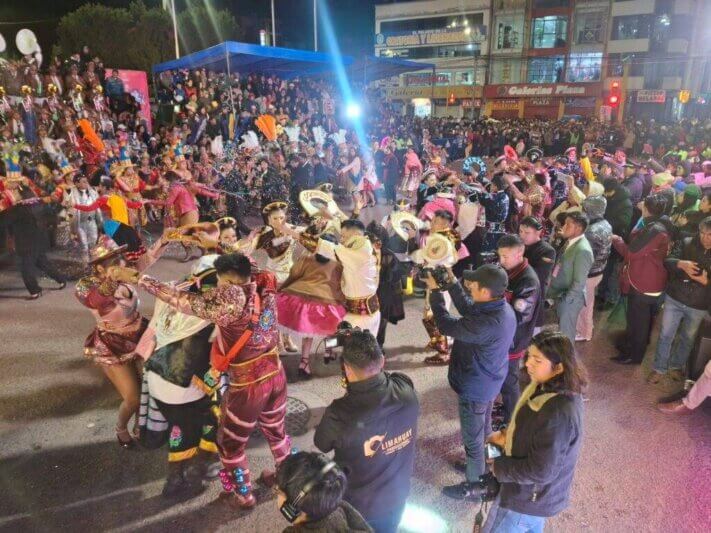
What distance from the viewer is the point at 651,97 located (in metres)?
40.4

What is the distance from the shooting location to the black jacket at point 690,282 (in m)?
4.76

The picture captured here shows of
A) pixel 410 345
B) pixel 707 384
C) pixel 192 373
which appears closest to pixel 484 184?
pixel 410 345

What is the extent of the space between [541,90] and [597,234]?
43312 millimetres

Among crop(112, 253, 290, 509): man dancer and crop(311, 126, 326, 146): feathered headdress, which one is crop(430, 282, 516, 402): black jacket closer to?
crop(112, 253, 290, 509): man dancer

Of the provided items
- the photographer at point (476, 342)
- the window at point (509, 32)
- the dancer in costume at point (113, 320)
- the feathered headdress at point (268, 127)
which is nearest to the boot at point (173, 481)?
the dancer in costume at point (113, 320)

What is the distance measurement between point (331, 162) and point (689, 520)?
1433cm

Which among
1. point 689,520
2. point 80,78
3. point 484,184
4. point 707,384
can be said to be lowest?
point 689,520

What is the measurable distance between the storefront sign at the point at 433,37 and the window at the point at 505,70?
8.26 feet

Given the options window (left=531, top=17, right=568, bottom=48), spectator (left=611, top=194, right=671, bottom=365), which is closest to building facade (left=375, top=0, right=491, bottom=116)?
window (left=531, top=17, right=568, bottom=48)

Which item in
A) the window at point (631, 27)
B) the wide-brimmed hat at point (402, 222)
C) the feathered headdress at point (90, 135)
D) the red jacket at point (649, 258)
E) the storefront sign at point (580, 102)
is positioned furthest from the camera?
the storefront sign at point (580, 102)

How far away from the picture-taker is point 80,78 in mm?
14297

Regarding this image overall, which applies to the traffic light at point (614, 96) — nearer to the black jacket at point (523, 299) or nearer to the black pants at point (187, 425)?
the black jacket at point (523, 299)

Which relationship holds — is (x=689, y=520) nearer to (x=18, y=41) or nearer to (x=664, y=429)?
(x=664, y=429)

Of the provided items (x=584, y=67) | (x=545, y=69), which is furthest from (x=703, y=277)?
(x=545, y=69)
